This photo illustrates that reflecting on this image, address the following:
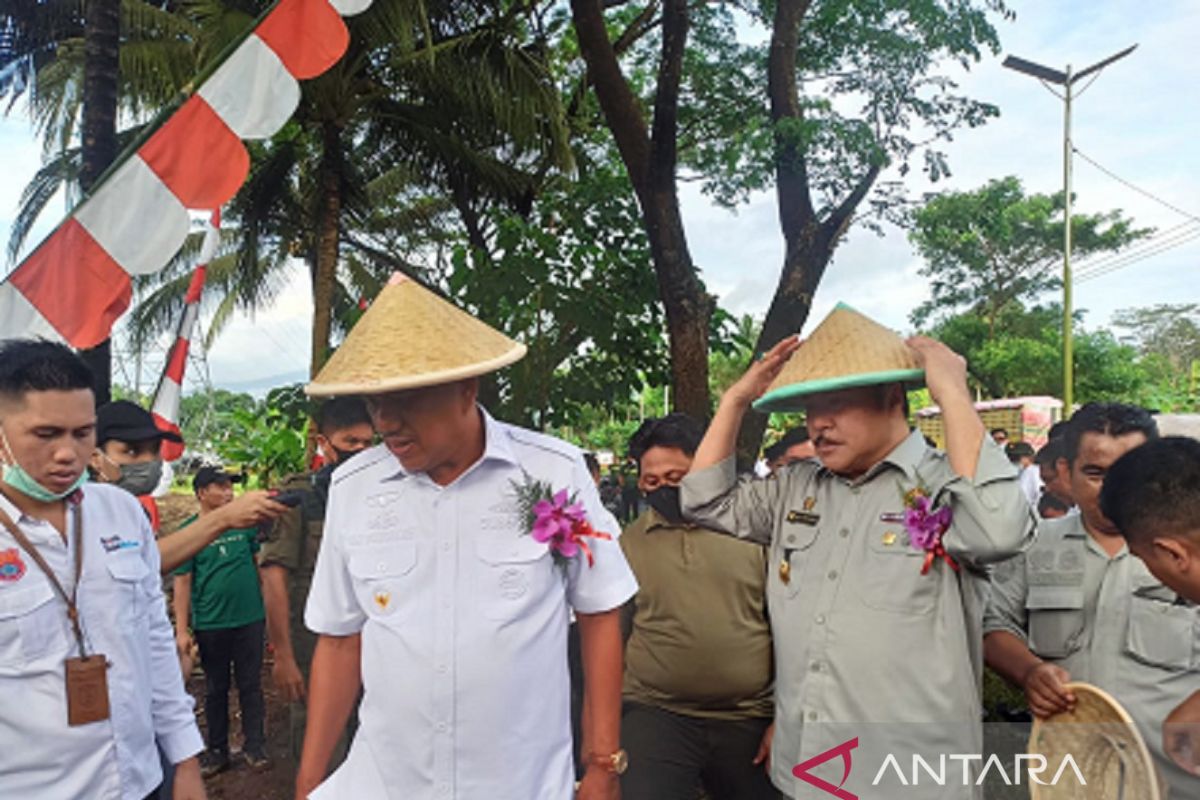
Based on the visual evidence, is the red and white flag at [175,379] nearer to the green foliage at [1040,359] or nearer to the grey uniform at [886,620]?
the grey uniform at [886,620]

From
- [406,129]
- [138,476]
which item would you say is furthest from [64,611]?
[406,129]

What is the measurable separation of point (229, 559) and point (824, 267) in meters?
4.26

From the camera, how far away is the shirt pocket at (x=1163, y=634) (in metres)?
2.24

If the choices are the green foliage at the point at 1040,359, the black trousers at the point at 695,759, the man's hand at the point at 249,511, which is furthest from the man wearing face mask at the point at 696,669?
the green foliage at the point at 1040,359

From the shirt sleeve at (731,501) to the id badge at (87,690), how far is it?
140 cm

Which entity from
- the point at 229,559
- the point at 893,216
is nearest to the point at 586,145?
the point at 893,216

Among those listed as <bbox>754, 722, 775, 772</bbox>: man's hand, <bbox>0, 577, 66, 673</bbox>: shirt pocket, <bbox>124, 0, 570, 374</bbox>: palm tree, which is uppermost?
<bbox>124, 0, 570, 374</bbox>: palm tree

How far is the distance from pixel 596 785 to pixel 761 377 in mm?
1049

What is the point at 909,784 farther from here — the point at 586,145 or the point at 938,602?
the point at 586,145

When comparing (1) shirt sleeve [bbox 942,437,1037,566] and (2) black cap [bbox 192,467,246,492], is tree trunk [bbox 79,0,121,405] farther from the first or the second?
(1) shirt sleeve [bbox 942,437,1037,566]

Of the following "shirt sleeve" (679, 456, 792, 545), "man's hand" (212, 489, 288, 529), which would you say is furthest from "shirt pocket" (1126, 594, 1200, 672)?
"man's hand" (212, 489, 288, 529)

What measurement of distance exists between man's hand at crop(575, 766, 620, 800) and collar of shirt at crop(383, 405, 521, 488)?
27.0 inches

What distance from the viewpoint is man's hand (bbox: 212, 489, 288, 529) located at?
2553 millimetres

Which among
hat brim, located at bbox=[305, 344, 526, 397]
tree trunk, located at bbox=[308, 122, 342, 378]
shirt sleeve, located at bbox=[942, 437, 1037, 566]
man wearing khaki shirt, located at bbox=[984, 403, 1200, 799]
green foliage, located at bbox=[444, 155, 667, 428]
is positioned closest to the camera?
hat brim, located at bbox=[305, 344, 526, 397]
